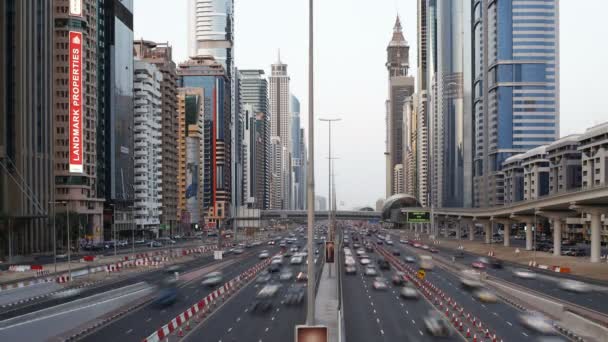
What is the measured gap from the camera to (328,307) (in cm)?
4856

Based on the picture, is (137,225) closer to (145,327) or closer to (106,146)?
(106,146)

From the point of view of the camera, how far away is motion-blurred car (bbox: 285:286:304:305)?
5642 centimetres

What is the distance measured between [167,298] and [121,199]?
4780 inches

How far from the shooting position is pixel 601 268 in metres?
87.8

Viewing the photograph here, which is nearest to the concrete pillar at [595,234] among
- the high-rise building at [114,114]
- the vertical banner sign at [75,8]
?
the vertical banner sign at [75,8]

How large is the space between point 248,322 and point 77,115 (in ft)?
330

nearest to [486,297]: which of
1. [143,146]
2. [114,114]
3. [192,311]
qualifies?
[192,311]

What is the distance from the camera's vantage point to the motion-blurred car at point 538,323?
137ft

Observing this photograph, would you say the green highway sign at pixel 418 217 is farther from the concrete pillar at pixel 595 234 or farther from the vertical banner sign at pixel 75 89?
the vertical banner sign at pixel 75 89

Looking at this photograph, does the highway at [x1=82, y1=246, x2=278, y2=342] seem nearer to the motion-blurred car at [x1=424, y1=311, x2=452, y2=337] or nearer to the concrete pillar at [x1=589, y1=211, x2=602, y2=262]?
the motion-blurred car at [x1=424, y1=311, x2=452, y2=337]

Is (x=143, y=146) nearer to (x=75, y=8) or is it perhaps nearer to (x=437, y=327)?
(x=75, y=8)

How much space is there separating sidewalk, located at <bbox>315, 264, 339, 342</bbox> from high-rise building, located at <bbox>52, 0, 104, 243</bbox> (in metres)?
77.9

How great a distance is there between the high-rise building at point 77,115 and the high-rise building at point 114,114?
8.51 metres

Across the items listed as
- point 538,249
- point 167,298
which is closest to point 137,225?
point 538,249
